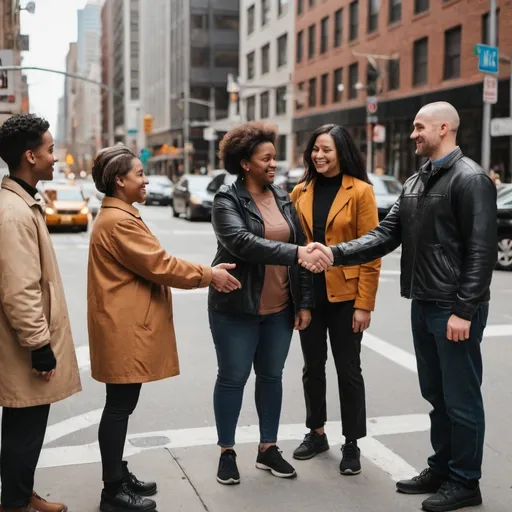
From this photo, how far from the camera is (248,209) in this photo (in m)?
4.19

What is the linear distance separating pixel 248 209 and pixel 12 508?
75.9 inches

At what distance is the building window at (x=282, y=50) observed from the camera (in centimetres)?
5204

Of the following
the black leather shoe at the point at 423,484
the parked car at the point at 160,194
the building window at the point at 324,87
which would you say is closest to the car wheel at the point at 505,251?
the black leather shoe at the point at 423,484

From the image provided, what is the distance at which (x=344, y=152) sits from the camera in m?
4.52

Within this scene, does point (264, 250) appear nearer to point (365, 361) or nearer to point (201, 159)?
point (365, 361)

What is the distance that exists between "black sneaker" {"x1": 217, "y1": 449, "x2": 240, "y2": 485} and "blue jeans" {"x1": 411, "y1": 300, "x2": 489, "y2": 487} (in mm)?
1180

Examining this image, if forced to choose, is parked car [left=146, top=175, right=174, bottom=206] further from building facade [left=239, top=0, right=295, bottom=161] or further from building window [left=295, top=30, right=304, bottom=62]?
building window [left=295, top=30, right=304, bottom=62]

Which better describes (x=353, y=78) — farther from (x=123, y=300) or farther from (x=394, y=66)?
(x=123, y=300)

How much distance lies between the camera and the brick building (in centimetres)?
3002

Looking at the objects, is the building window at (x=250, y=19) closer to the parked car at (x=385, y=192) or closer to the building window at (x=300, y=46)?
the building window at (x=300, y=46)

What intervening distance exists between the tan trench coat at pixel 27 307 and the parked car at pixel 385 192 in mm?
16497

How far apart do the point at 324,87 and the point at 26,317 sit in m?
43.4

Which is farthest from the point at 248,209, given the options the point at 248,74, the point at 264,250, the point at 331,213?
the point at 248,74

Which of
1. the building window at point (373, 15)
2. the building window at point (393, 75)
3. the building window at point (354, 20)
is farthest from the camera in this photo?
the building window at point (354, 20)
